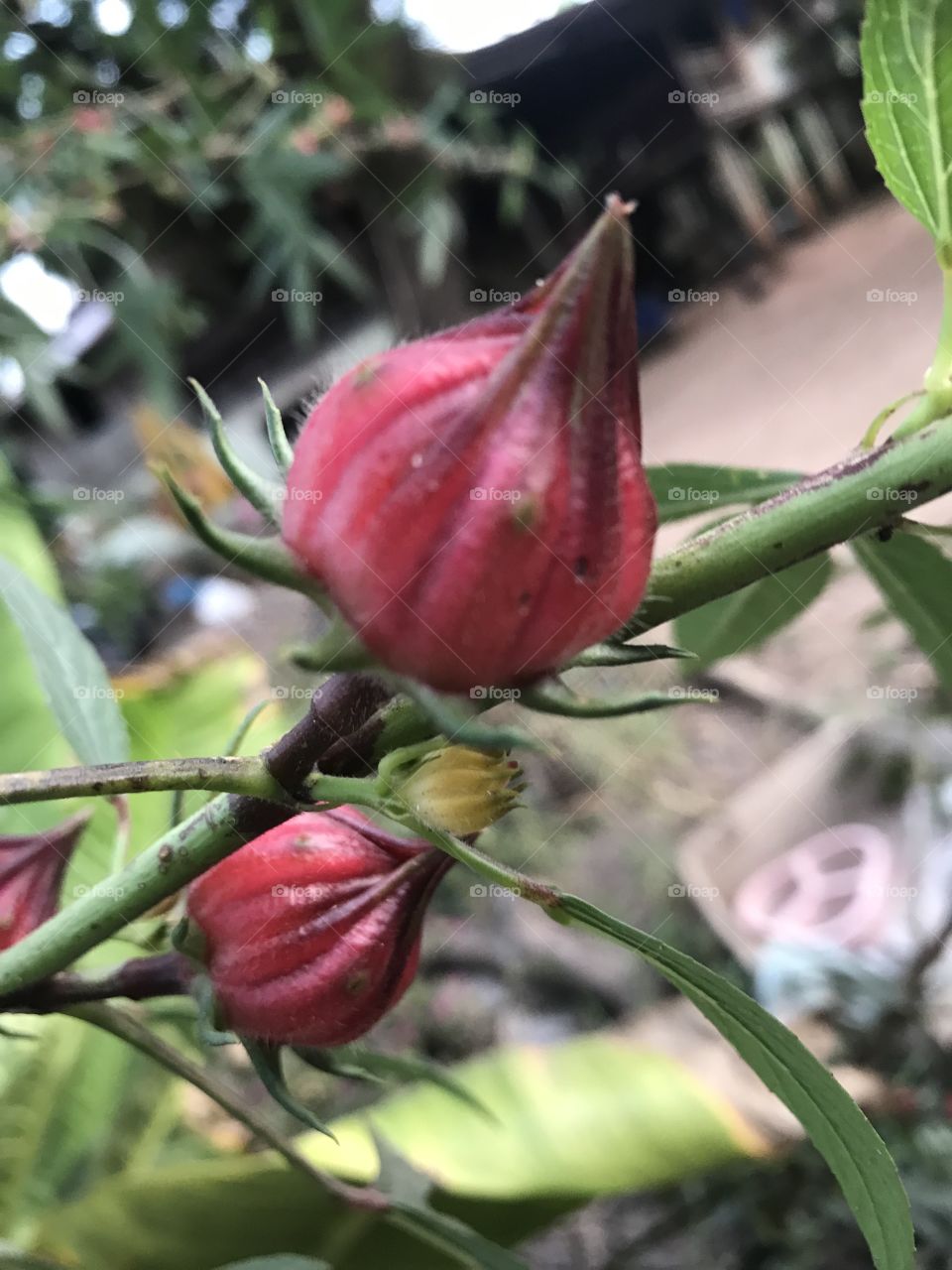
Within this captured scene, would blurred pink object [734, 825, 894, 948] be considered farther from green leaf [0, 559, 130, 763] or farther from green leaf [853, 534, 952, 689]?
green leaf [0, 559, 130, 763]

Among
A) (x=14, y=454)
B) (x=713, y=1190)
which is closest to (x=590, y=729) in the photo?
(x=713, y=1190)

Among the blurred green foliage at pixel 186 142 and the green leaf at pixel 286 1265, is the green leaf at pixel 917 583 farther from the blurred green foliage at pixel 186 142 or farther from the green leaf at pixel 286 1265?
the blurred green foliage at pixel 186 142

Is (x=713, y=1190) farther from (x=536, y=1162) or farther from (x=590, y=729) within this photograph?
(x=590, y=729)

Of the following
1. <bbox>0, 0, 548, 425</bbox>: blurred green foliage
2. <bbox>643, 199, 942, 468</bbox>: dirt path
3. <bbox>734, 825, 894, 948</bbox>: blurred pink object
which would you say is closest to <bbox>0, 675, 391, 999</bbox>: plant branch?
<bbox>0, 0, 548, 425</bbox>: blurred green foliage

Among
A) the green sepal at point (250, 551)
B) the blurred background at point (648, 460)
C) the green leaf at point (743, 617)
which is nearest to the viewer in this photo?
the green sepal at point (250, 551)

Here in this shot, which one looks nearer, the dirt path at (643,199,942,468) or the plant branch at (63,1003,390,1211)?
the plant branch at (63,1003,390,1211)

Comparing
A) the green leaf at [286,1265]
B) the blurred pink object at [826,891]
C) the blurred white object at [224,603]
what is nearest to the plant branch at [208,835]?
the green leaf at [286,1265]
